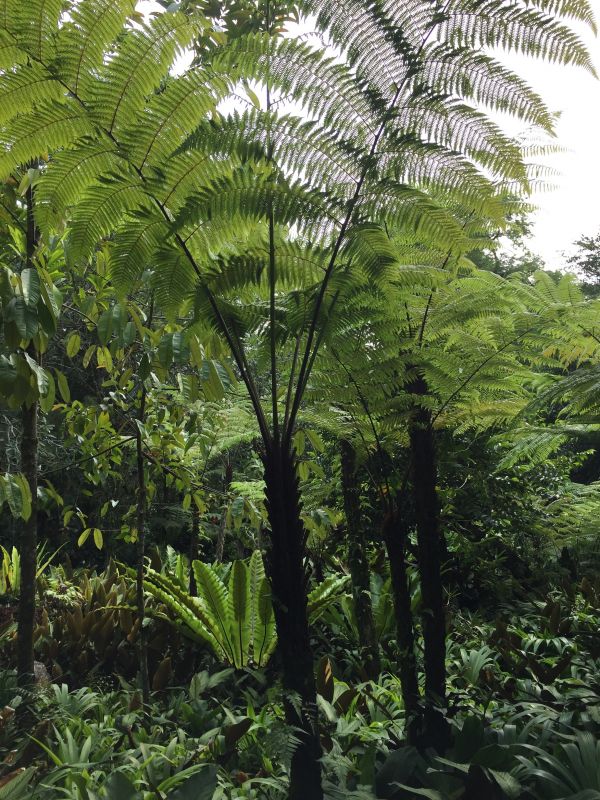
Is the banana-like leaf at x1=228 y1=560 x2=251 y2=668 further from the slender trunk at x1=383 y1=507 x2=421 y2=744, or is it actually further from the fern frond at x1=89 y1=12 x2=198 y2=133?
the fern frond at x1=89 y1=12 x2=198 y2=133

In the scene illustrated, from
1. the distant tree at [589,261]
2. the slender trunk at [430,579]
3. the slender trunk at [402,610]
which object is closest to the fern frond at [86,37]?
the slender trunk at [430,579]

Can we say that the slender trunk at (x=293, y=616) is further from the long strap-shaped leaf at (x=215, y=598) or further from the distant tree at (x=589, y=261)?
the distant tree at (x=589, y=261)

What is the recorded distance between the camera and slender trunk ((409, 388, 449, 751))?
7.59 ft

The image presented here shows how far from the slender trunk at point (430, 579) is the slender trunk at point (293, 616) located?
2.01 ft

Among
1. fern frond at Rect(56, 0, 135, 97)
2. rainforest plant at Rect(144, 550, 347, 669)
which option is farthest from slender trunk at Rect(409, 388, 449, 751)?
fern frond at Rect(56, 0, 135, 97)

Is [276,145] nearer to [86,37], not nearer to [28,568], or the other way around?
[86,37]

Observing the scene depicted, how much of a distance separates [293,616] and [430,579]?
2.66 feet

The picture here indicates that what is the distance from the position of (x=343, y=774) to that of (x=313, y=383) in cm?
137

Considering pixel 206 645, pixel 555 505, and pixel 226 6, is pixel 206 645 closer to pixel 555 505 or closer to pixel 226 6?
pixel 555 505

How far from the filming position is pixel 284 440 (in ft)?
6.40

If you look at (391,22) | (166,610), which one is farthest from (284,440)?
(166,610)

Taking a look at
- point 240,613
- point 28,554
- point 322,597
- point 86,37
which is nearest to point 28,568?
point 28,554

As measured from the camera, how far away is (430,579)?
2508mm

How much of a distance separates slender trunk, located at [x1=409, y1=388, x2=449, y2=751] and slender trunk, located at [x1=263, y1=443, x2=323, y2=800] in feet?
2.01
